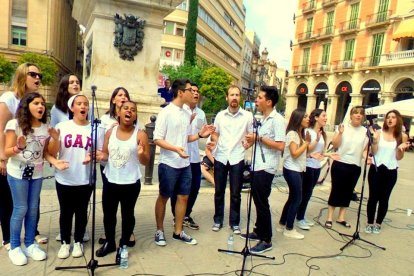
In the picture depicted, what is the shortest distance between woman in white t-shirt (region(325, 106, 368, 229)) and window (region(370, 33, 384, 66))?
30.0 meters

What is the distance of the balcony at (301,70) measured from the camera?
4078 cm

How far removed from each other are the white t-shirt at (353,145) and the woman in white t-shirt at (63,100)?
3.96 metres

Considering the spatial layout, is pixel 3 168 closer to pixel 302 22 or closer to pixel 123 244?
pixel 123 244

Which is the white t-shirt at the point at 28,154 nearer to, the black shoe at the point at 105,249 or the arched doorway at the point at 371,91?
the black shoe at the point at 105,249

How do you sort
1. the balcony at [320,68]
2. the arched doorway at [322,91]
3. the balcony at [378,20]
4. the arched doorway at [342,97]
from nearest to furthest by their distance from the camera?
the balcony at [378,20] < the arched doorway at [342,97] < the balcony at [320,68] < the arched doorway at [322,91]

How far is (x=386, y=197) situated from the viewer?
546 cm

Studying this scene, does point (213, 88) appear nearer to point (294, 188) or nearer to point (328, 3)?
point (328, 3)

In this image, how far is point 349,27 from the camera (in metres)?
34.9

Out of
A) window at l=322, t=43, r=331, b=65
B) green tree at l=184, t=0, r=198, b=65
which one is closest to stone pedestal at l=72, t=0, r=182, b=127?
window at l=322, t=43, r=331, b=65

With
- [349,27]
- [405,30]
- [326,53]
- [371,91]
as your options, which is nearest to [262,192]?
[405,30]

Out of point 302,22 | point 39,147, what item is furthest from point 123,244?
point 302,22

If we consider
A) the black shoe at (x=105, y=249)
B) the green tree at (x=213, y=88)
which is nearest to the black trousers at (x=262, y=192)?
the black shoe at (x=105, y=249)

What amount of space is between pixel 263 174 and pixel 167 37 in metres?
40.0

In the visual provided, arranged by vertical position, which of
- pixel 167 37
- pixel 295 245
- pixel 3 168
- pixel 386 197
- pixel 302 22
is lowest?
pixel 295 245
